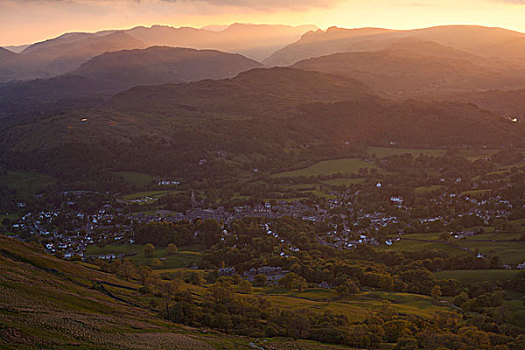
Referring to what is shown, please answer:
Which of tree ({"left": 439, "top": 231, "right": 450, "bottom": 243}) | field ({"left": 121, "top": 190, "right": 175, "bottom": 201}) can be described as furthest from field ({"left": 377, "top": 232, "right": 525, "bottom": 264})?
field ({"left": 121, "top": 190, "right": 175, "bottom": 201})

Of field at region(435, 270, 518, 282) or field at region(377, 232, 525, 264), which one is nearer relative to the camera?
field at region(435, 270, 518, 282)

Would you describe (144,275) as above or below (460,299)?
above

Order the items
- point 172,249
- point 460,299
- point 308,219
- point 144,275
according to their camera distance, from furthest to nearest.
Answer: point 308,219 → point 172,249 → point 144,275 → point 460,299

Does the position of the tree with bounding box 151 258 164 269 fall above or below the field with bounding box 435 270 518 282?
below

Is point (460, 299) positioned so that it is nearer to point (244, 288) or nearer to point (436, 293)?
point (436, 293)

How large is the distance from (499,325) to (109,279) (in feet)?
200

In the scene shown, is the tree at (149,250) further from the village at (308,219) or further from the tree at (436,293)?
the tree at (436,293)

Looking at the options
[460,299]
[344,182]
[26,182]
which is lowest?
[26,182]

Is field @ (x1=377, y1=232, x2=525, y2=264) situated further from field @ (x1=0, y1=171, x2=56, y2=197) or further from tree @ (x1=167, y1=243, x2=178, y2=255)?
field @ (x1=0, y1=171, x2=56, y2=197)

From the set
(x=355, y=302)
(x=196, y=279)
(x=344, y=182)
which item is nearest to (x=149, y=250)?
(x=196, y=279)

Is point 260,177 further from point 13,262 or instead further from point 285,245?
point 13,262

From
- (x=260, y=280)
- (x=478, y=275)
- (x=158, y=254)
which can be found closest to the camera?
(x=478, y=275)

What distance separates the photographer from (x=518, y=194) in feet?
469

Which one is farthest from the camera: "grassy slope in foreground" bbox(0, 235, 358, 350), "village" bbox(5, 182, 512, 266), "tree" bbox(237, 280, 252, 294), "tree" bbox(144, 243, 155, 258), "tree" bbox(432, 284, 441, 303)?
"village" bbox(5, 182, 512, 266)
